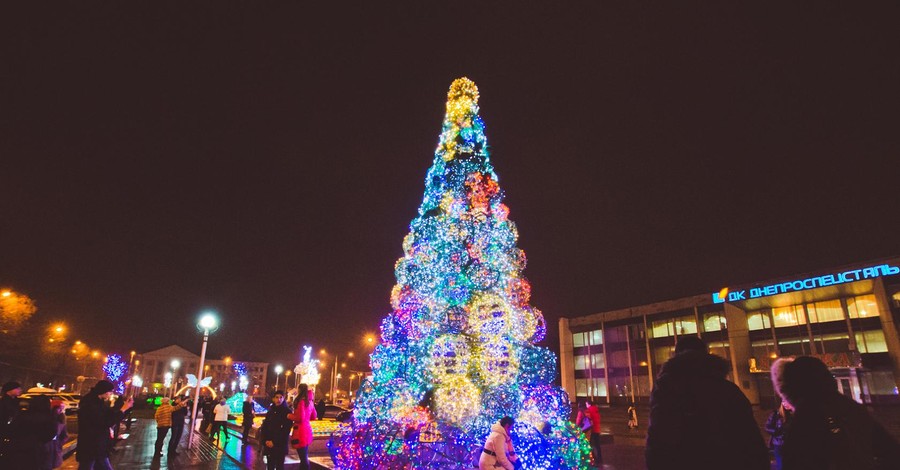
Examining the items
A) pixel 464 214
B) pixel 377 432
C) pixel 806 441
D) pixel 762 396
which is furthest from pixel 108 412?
pixel 762 396

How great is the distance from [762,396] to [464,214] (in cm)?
3821

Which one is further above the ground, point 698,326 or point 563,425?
point 698,326

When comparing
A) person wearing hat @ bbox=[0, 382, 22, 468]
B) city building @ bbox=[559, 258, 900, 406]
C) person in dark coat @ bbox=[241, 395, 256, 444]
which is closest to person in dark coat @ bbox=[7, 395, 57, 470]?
person wearing hat @ bbox=[0, 382, 22, 468]

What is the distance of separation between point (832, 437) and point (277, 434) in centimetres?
Result: 810

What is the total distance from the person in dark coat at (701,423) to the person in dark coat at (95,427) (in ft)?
27.4

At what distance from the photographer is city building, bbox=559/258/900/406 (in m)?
31.8

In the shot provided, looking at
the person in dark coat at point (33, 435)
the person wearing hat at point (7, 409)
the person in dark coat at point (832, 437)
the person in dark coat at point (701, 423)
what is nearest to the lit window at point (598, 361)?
the person wearing hat at point (7, 409)

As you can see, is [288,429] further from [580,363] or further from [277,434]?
[580,363]

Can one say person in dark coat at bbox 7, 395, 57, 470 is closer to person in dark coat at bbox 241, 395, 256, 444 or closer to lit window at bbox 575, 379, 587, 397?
person in dark coat at bbox 241, 395, 256, 444

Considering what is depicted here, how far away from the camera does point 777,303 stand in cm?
3794

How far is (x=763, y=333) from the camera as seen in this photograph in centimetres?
3931

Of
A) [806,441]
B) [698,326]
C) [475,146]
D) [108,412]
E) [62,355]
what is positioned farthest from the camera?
[62,355]

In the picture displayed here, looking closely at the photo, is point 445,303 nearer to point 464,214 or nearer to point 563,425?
point 464,214

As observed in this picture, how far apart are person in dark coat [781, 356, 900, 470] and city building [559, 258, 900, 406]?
99.2 ft
